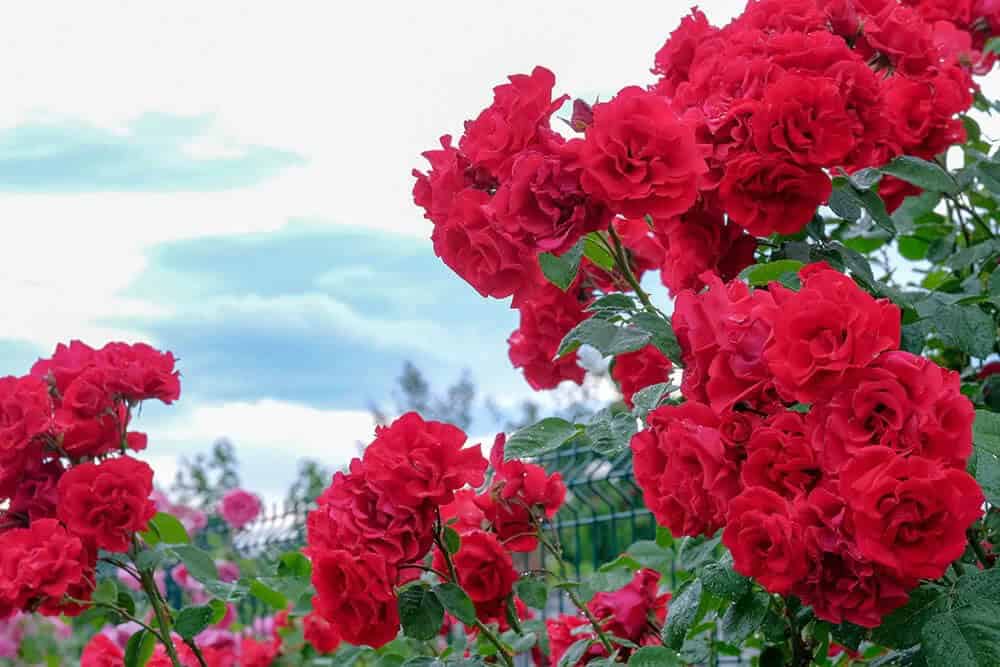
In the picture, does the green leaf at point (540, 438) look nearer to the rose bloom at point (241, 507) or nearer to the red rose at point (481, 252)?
the red rose at point (481, 252)

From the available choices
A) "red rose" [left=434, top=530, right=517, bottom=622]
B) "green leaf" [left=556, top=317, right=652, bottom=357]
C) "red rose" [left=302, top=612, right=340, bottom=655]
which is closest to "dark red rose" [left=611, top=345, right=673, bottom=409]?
"red rose" [left=434, top=530, right=517, bottom=622]

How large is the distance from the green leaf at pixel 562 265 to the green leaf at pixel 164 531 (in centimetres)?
121

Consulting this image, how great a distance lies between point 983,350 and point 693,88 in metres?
0.63

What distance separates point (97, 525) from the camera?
2178 millimetres

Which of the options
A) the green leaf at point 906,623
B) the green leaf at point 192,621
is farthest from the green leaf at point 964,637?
the green leaf at point 192,621

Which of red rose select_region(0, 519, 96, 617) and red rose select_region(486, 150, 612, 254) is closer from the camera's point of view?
red rose select_region(486, 150, 612, 254)

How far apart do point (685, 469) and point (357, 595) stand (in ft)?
1.63

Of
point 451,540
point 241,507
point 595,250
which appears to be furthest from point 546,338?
point 241,507

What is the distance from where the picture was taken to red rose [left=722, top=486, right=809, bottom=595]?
1267 mm

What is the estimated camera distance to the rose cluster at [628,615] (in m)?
2.01

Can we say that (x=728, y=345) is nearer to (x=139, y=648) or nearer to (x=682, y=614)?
(x=682, y=614)

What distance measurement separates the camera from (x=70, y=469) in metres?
2.23

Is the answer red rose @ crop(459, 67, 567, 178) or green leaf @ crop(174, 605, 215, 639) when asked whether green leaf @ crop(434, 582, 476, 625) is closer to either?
red rose @ crop(459, 67, 567, 178)

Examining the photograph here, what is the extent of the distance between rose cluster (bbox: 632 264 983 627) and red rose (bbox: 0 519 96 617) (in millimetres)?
1259
